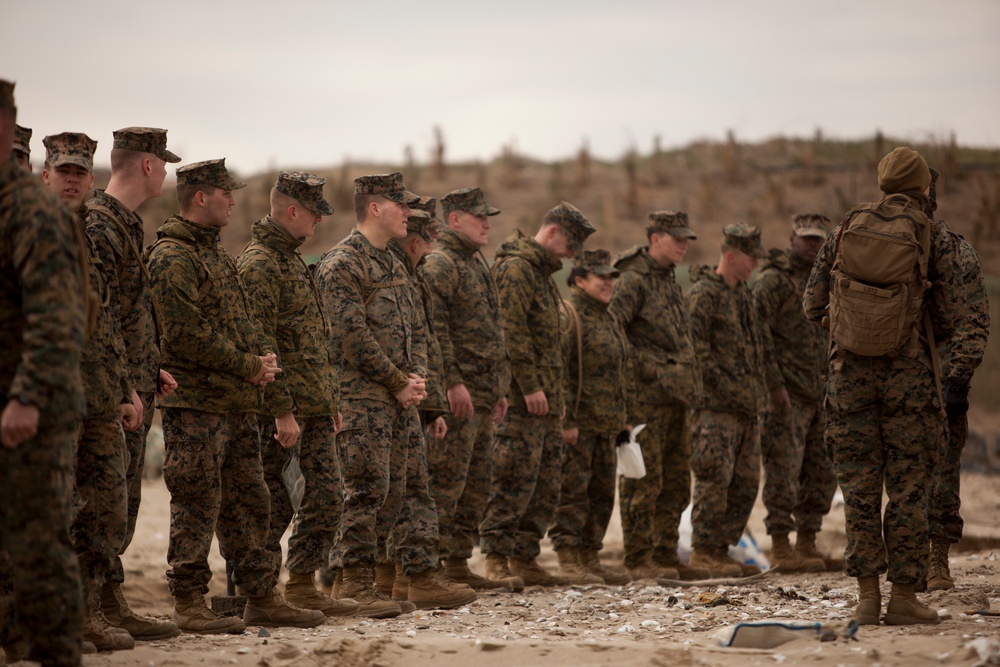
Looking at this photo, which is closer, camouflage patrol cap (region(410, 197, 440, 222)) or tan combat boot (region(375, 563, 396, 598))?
tan combat boot (region(375, 563, 396, 598))

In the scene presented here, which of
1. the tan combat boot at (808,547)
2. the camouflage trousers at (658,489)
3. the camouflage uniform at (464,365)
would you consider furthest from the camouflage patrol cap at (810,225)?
the camouflage uniform at (464,365)

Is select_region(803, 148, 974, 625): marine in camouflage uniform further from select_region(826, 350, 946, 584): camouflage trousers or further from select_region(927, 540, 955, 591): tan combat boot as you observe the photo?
select_region(927, 540, 955, 591): tan combat boot

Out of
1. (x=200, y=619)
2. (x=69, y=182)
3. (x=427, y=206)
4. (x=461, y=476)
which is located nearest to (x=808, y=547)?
(x=461, y=476)

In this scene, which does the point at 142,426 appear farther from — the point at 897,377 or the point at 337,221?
the point at 337,221

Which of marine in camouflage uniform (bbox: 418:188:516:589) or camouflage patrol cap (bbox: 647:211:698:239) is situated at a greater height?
camouflage patrol cap (bbox: 647:211:698:239)

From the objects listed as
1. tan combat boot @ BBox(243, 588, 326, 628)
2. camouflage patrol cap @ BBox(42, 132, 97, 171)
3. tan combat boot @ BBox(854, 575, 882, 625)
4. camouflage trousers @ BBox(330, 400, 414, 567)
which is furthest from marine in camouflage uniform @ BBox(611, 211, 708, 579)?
camouflage patrol cap @ BBox(42, 132, 97, 171)

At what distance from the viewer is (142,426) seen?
5.84 metres

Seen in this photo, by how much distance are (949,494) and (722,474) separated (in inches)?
77.1

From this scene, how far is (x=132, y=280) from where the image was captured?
5.62 m

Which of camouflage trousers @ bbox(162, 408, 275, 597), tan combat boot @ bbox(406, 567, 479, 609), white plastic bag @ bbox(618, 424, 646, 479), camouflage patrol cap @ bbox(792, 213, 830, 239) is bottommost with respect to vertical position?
tan combat boot @ bbox(406, 567, 479, 609)

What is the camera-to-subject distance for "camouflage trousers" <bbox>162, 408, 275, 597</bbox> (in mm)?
5852

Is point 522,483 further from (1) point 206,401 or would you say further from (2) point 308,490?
(1) point 206,401

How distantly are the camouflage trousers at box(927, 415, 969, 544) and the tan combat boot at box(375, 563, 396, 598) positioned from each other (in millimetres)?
3468

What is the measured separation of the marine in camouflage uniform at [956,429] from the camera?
22.9ft
